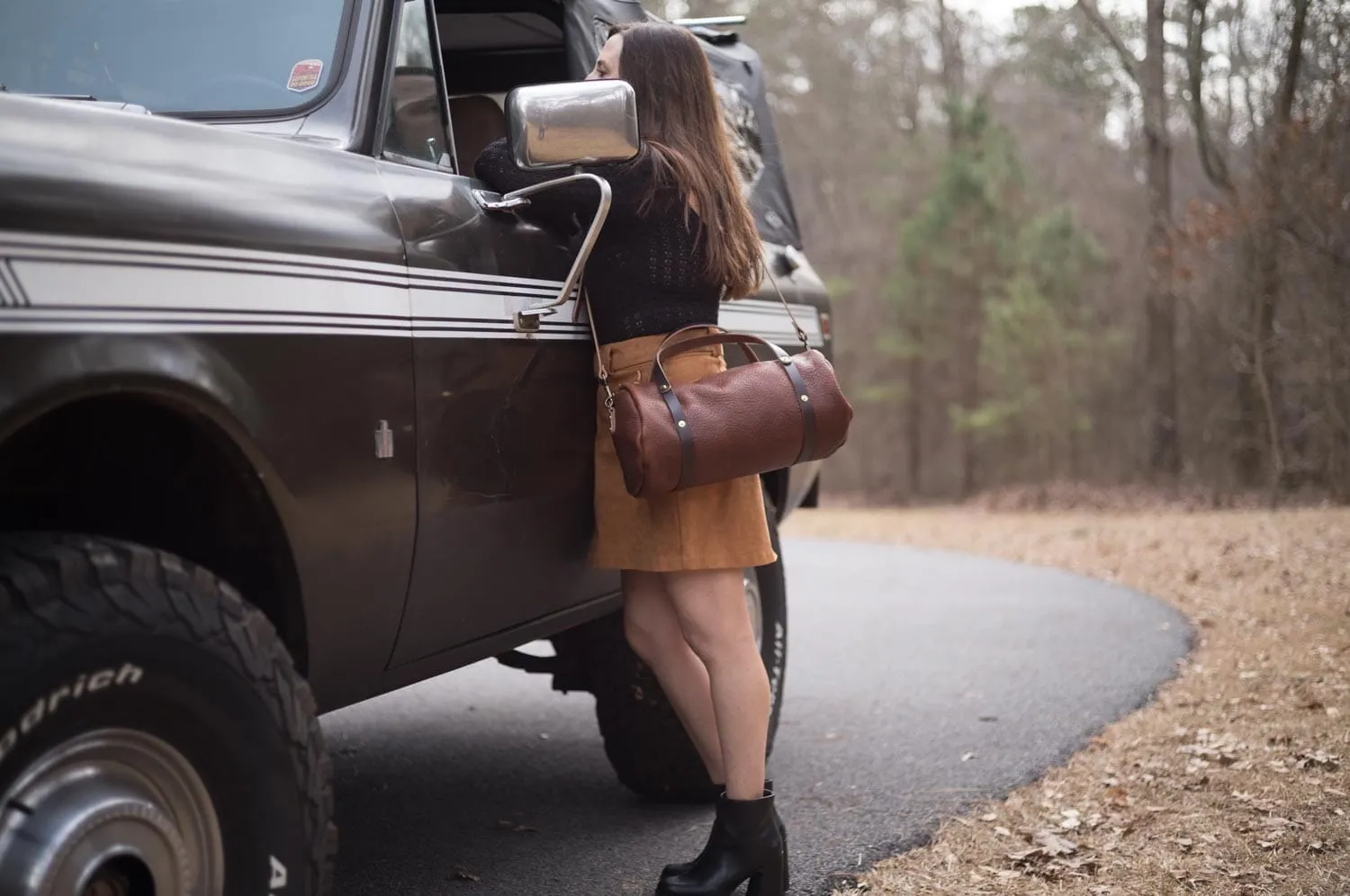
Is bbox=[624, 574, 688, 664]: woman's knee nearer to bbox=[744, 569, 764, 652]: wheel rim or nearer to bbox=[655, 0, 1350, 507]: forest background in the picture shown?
bbox=[744, 569, 764, 652]: wheel rim

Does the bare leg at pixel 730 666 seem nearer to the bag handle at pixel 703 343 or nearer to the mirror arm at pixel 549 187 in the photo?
the bag handle at pixel 703 343

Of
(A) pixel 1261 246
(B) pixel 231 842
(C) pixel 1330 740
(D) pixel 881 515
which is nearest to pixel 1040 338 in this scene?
(D) pixel 881 515

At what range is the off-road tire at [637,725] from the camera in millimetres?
4020

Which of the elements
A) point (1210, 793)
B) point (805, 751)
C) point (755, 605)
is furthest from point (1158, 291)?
point (755, 605)

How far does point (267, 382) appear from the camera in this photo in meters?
2.24

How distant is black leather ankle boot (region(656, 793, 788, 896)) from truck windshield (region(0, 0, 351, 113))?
1.82 m

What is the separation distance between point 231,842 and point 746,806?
4.61 feet

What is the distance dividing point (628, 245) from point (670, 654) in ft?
3.31

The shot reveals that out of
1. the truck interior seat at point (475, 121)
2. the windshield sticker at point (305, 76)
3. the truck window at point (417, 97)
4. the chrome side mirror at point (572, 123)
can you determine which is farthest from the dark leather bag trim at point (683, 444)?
the truck interior seat at point (475, 121)

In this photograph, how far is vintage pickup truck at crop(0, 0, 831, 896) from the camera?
185cm

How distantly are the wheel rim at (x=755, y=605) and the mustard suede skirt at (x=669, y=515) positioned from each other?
3.38ft

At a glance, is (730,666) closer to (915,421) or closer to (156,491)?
(156,491)

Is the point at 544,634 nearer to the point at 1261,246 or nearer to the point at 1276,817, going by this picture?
the point at 1276,817

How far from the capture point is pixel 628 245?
3121 mm
